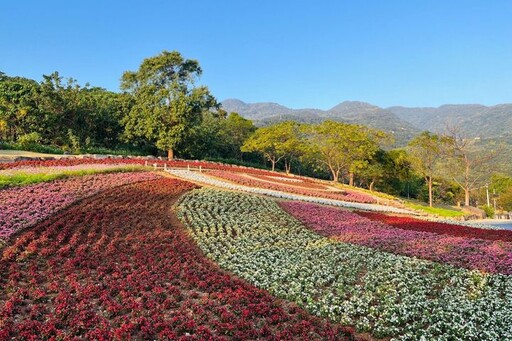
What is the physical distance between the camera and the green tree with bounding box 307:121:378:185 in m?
55.0

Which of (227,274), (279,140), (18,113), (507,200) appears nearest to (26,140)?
(18,113)

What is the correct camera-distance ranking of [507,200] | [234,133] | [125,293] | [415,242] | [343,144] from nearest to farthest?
[125,293]
[415,242]
[343,144]
[234,133]
[507,200]

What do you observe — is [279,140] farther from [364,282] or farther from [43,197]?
[364,282]

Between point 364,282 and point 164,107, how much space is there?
44049mm

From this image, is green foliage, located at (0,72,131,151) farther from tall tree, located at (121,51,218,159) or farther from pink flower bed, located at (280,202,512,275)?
pink flower bed, located at (280,202,512,275)

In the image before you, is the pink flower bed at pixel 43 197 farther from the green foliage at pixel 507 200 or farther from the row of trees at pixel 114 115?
the green foliage at pixel 507 200

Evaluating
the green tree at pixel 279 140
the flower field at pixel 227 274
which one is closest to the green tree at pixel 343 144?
the green tree at pixel 279 140

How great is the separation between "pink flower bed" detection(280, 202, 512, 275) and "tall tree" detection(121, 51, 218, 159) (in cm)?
3078

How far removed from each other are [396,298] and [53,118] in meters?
45.7

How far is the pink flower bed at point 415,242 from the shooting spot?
13977 millimetres

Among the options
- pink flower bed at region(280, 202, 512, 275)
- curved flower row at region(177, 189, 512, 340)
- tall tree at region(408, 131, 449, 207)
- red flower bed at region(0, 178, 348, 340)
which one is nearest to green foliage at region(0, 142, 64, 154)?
red flower bed at region(0, 178, 348, 340)

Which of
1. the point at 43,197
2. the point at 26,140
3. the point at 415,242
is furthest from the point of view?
the point at 26,140

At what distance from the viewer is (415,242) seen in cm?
1692

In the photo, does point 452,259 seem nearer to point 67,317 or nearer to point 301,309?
point 301,309
